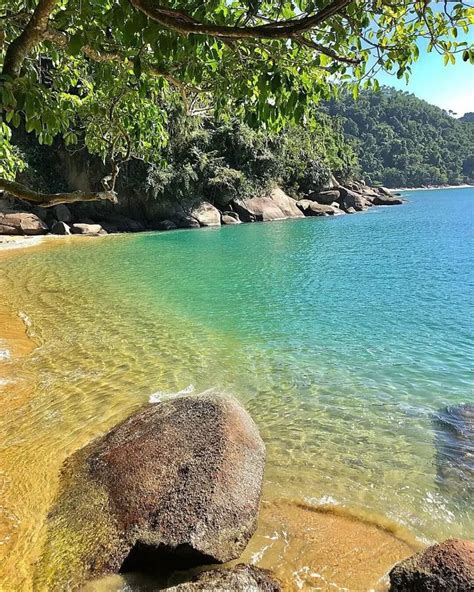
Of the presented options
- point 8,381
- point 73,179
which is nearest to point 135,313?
point 8,381

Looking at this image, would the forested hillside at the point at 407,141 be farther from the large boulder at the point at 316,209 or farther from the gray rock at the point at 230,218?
the gray rock at the point at 230,218

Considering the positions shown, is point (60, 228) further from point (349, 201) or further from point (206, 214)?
point (349, 201)

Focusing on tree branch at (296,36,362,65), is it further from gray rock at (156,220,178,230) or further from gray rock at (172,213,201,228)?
gray rock at (156,220,178,230)

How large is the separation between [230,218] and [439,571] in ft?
131

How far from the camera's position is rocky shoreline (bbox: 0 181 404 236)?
33094 millimetres

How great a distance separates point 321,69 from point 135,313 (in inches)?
353

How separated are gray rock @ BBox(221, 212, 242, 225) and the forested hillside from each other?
104m

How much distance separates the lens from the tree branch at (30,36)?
3.41 meters

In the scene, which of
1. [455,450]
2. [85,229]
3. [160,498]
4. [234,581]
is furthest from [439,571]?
[85,229]

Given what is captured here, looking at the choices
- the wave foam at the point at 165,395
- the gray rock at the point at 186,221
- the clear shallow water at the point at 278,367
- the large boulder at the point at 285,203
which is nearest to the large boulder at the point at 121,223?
the gray rock at the point at 186,221

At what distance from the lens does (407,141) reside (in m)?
149

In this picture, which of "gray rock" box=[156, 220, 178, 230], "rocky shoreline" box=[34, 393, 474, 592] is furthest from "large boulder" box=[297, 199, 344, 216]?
"rocky shoreline" box=[34, 393, 474, 592]

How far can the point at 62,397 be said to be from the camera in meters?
6.86

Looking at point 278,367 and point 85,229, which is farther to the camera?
point 85,229
